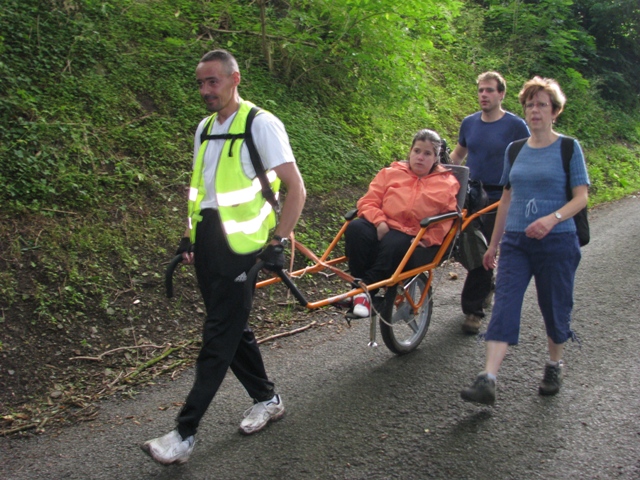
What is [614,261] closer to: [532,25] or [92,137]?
[92,137]

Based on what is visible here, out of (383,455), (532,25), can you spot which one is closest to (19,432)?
(383,455)

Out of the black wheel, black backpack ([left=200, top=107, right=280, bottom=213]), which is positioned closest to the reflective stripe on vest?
black backpack ([left=200, top=107, right=280, bottom=213])

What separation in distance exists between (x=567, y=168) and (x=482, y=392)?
1598 mm

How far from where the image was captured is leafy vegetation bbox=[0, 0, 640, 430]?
233 inches

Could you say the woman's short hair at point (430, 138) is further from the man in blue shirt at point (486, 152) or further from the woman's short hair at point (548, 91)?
the woman's short hair at point (548, 91)

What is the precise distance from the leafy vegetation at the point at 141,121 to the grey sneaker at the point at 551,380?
3.11 meters

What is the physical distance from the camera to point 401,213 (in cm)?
547

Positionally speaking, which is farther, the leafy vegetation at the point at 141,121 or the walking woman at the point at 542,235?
the leafy vegetation at the point at 141,121

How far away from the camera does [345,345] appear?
19.3 feet

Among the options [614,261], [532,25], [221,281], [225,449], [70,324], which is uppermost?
[532,25]

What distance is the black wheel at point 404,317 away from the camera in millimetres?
5273

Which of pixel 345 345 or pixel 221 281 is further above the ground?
pixel 221 281

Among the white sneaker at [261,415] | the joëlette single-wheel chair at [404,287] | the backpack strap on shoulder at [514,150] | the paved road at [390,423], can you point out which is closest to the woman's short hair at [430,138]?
the joëlette single-wheel chair at [404,287]

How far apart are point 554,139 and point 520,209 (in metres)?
0.53
